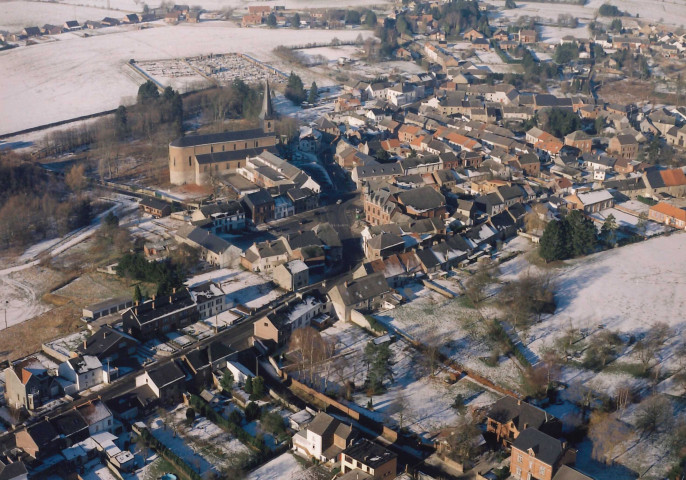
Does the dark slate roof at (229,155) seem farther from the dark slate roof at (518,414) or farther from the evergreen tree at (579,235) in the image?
the dark slate roof at (518,414)

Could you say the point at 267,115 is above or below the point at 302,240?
above

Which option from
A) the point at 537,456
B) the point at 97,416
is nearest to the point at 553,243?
the point at 537,456

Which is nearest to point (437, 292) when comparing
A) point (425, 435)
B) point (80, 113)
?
point (425, 435)

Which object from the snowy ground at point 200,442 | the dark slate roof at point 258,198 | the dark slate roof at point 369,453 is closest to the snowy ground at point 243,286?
the dark slate roof at point 258,198

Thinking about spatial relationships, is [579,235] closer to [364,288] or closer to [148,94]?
[364,288]

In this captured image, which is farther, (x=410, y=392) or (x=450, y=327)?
(x=450, y=327)

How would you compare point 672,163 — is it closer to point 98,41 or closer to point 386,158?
point 386,158

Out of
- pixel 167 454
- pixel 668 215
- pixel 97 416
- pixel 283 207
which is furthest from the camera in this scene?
pixel 283 207
